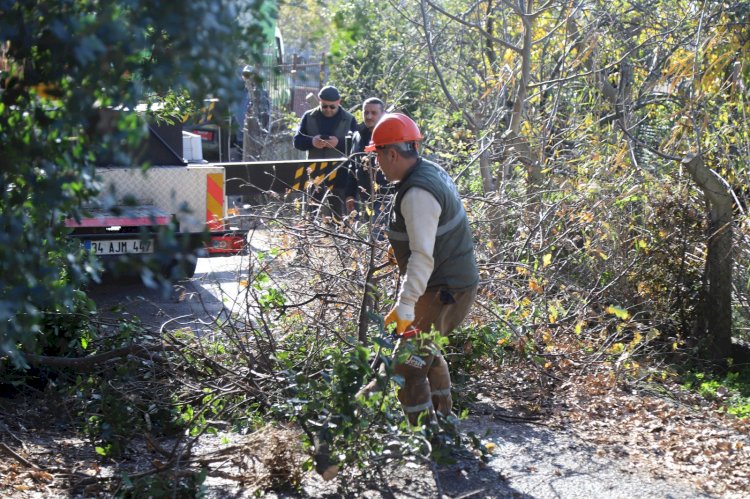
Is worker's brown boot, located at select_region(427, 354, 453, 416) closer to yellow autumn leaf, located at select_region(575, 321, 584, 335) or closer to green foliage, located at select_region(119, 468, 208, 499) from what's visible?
green foliage, located at select_region(119, 468, 208, 499)

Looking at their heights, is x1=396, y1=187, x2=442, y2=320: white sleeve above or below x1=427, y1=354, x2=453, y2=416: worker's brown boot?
above

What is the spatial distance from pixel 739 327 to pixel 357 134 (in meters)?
3.86

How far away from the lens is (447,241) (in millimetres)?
5086

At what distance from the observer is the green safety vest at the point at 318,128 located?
1051 centimetres

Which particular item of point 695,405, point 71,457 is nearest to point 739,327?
point 695,405

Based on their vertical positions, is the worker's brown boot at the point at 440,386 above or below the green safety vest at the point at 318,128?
below

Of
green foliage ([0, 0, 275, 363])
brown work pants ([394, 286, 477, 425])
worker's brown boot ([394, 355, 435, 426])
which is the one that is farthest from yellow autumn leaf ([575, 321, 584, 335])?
green foliage ([0, 0, 275, 363])

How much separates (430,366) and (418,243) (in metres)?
0.80

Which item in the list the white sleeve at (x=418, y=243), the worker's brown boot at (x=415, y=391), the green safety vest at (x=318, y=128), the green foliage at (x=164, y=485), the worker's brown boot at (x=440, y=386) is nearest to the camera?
the green foliage at (x=164, y=485)

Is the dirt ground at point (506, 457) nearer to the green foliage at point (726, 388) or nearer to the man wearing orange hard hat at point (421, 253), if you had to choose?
the green foliage at point (726, 388)

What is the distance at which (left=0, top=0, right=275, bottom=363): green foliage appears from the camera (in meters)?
2.61

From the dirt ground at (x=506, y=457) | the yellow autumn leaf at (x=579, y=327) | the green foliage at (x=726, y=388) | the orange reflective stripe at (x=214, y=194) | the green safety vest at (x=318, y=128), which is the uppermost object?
the green safety vest at (x=318, y=128)

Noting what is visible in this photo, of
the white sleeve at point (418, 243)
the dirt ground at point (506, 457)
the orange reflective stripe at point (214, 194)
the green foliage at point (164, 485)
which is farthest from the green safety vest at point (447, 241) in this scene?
the orange reflective stripe at point (214, 194)

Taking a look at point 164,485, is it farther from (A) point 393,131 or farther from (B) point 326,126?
(B) point 326,126
